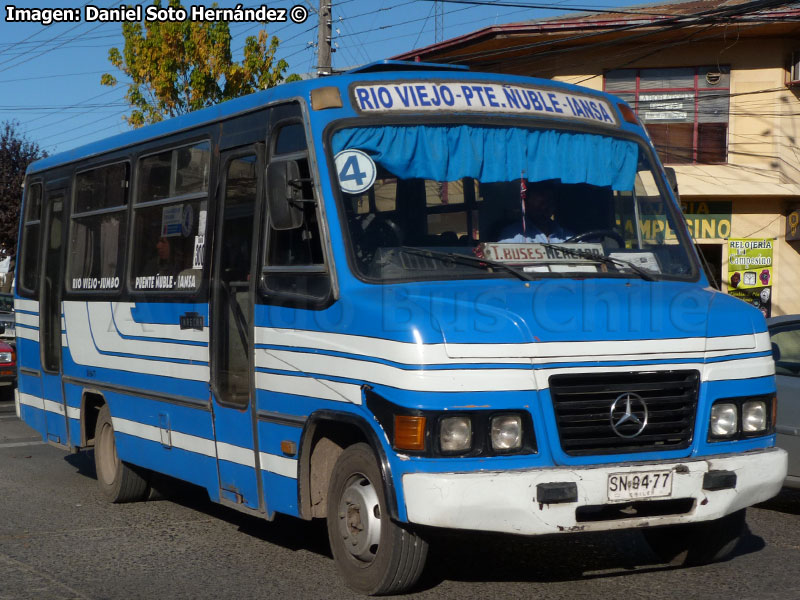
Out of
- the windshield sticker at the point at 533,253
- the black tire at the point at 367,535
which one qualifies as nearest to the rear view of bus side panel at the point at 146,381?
the black tire at the point at 367,535

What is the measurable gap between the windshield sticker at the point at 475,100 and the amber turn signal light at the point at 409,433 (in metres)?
1.95

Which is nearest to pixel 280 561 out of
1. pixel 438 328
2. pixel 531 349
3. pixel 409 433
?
pixel 409 433

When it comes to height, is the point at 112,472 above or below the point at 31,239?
below


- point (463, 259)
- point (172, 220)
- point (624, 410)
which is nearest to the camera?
point (624, 410)

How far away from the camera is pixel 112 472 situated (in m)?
9.15

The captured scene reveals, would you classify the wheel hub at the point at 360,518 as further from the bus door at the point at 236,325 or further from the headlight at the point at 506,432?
the bus door at the point at 236,325

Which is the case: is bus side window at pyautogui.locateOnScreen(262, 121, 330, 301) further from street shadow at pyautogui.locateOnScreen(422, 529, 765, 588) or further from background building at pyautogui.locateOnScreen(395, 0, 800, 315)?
background building at pyautogui.locateOnScreen(395, 0, 800, 315)

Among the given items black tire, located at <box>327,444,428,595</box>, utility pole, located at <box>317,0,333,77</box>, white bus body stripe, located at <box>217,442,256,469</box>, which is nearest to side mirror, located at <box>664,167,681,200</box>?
black tire, located at <box>327,444,428,595</box>

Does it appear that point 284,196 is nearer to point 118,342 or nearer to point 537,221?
point 537,221

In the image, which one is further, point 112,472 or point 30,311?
point 30,311

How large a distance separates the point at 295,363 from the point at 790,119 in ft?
63.7

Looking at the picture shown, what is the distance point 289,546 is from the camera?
7.26 m

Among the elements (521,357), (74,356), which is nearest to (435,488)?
(521,357)

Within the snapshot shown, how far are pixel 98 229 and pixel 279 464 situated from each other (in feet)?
12.2
